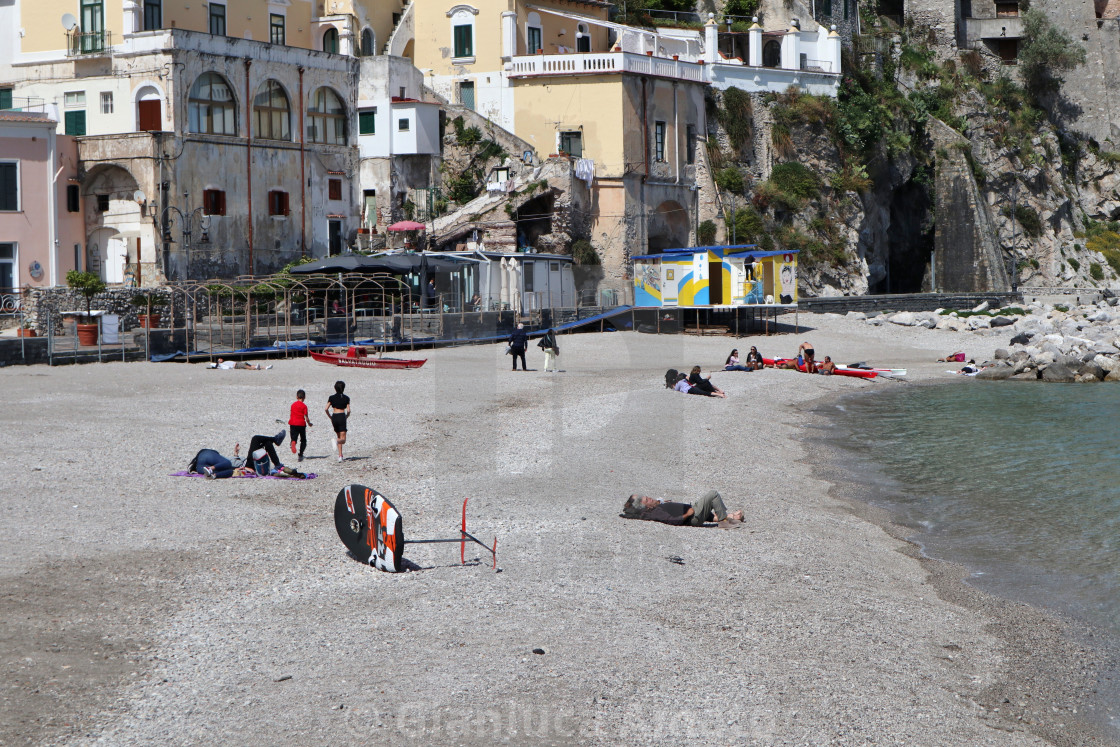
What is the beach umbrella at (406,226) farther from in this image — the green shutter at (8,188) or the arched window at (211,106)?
the green shutter at (8,188)

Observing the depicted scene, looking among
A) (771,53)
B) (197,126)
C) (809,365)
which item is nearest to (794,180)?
(771,53)

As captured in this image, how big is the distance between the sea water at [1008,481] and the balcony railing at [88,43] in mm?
29611

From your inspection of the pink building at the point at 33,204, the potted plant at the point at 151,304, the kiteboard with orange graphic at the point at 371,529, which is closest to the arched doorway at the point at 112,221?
the pink building at the point at 33,204

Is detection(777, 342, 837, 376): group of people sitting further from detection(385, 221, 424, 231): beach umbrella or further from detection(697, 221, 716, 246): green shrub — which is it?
detection(697, 221, 716, 246): green shrub

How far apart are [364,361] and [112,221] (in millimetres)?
14353

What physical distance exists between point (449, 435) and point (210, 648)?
38.4 ft

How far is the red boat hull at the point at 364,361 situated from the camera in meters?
31.5

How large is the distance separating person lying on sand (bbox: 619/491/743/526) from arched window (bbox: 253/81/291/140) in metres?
32.0

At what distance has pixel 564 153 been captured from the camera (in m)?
48.2

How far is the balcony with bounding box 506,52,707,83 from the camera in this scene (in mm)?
48312

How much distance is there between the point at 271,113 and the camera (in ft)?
143

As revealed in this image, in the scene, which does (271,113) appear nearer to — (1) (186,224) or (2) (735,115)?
(1) (186,224)

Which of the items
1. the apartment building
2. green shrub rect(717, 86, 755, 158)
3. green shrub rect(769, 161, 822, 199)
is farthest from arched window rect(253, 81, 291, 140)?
green shrub rect(769, 161, 822, 199)

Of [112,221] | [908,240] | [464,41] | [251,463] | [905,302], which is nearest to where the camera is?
[251,463]
